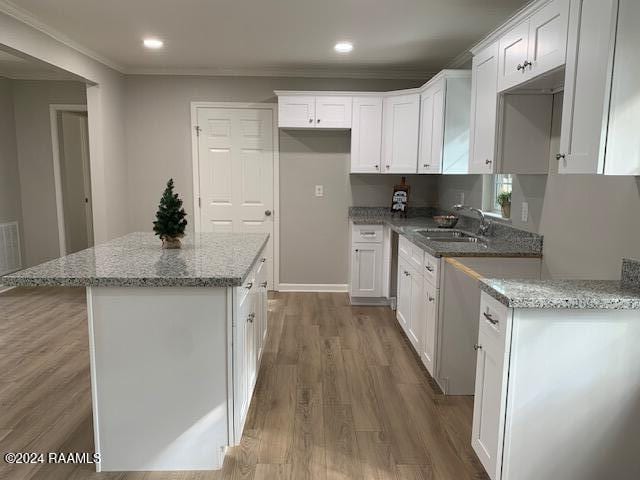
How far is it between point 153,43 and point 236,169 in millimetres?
1551

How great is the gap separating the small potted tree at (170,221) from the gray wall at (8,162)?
382 cm

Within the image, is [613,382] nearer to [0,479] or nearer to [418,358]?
[418,358]

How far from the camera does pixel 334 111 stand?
468cm

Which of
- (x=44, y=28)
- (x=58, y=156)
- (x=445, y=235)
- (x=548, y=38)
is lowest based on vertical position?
(x=445, y=235)

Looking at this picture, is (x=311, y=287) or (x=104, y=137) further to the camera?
(x=311, y=287)

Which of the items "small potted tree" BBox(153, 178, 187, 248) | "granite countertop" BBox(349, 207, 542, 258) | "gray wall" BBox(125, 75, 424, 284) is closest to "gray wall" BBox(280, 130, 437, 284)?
"gray wall" BBox(125, 75, 424, 284)

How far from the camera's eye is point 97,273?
1932 millimetres

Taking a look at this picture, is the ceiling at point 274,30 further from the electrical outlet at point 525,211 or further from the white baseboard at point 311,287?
the white baseboard at point 311,287

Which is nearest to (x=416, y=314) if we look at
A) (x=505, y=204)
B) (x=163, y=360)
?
(x=505, y=204)

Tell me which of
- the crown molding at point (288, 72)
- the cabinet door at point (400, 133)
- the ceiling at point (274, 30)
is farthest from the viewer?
the crown molding at point (288, 72)

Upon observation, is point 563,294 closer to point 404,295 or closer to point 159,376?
point 159,376

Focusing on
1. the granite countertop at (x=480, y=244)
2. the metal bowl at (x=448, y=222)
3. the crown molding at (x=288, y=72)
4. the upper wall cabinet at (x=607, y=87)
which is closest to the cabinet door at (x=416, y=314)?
the granite countertop at (x=480, y=244)

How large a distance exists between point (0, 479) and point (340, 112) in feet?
12.8

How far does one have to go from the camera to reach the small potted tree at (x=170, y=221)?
2.45 meters
